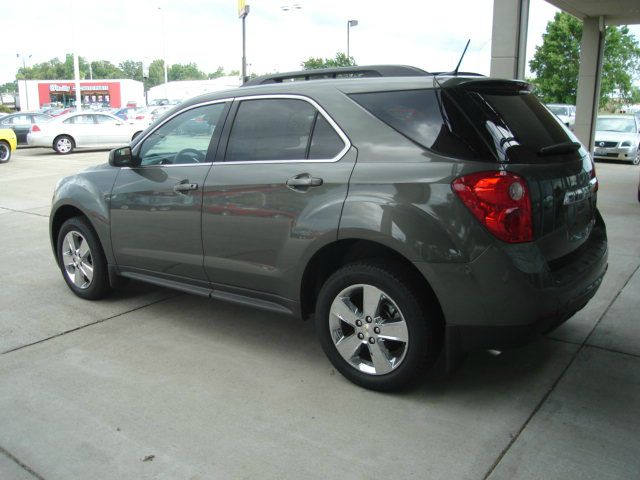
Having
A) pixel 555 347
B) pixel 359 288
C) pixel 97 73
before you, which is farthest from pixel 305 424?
pixel 97 73

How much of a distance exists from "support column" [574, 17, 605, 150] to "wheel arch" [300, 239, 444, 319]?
1647 centimetres

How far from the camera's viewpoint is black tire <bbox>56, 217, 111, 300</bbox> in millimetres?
5047

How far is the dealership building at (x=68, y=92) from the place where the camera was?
254ft

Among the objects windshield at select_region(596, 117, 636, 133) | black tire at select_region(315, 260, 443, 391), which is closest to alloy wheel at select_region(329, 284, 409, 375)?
black tire at select_region(315, 260, 443, 391)

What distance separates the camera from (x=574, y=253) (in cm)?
345

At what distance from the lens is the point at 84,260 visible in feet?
17.0

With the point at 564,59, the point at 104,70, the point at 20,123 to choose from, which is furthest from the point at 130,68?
the point at 20,123

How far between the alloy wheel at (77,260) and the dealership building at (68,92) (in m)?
78.2

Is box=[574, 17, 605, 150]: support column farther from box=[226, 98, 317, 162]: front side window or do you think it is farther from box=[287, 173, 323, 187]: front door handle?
box=[287, 173, 323, 187]: front door handle

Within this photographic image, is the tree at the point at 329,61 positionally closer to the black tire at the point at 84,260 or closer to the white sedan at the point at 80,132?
the white sedan at the point at 80,132

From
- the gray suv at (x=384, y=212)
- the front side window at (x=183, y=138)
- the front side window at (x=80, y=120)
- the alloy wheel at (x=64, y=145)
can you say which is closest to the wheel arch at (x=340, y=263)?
the gray suv at (x=384, y=212)

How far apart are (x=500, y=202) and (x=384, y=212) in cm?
59

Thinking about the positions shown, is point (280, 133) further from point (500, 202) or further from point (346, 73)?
point (500, 202)

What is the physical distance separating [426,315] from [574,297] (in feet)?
2.60
